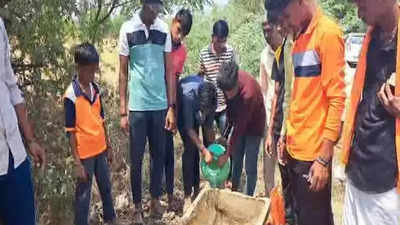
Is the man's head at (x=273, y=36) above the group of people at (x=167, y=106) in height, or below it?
above

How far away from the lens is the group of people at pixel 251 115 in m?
2.34

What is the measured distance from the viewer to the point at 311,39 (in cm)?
270

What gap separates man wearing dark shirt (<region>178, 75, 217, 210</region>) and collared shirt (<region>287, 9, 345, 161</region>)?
4.05 feet

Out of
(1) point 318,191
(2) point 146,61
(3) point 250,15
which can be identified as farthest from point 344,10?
(1) point 318,191

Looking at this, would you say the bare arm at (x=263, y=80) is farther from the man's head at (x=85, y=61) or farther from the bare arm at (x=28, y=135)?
the bare arm at (x=28, y=135)

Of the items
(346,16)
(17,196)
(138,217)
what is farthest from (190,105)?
(346,16)

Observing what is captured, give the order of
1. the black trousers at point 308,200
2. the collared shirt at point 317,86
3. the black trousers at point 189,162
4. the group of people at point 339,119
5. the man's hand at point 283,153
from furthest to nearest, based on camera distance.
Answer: the black trousers at point 189,162 < the man's hand at point 283,153 < the black trousers at point 308,200 < the collared shirt at point 317,86 < the group of people at point 339,119

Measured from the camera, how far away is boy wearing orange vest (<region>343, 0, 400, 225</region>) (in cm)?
225

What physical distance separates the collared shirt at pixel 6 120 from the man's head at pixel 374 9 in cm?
164

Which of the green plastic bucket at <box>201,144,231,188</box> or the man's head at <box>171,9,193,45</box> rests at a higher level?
the man's head at <box>171,9,193,45</box>

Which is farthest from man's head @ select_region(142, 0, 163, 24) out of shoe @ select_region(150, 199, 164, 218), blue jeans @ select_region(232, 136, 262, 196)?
shoe @ select_region(150, 199, 164, 218)

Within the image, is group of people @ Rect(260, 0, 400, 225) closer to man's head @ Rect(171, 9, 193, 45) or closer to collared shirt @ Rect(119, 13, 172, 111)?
collared shirt @ Rect(119, 13, 172, 111)

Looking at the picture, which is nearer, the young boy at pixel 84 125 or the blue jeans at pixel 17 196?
the blue jeans at pixel 17 196

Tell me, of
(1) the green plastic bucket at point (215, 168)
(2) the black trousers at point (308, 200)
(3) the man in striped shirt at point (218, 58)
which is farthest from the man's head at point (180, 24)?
(2) the black trousers at point (308, 200)
